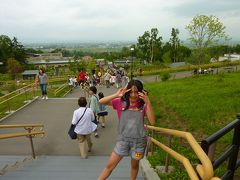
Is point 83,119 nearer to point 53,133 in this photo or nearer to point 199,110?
point 53,133

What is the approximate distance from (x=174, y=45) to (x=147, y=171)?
65.5 metres

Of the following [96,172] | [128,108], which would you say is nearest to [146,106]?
[128,108]

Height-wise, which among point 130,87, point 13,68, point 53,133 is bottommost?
point 13,68

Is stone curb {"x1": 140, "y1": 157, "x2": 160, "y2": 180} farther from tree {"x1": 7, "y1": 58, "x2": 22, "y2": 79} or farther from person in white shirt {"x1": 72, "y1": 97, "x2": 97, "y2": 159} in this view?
tree {"x1": 7, "y1": 58, "x2": 22, "y2": 79}

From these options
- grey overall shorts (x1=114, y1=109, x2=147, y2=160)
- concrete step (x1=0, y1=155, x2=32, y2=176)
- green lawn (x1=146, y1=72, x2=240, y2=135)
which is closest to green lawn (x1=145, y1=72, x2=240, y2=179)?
green lawn (x1=146, y1=72, x2=240, y2=135)

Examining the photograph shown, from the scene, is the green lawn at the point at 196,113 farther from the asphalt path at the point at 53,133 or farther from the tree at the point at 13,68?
the tree at the point at 13,68

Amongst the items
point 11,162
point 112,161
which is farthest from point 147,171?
point 11,162

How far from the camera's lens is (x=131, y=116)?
3.84m

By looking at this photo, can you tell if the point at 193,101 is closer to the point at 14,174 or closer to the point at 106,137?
the point at 106,137

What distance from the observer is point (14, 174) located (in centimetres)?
549

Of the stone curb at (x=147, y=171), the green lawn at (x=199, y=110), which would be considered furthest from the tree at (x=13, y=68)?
the stone curb at (x=147, y=171)

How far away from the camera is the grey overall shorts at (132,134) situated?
3838 millimetres

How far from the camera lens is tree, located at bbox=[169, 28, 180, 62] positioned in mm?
66775

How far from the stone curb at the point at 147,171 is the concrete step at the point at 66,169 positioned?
0.32 ft
